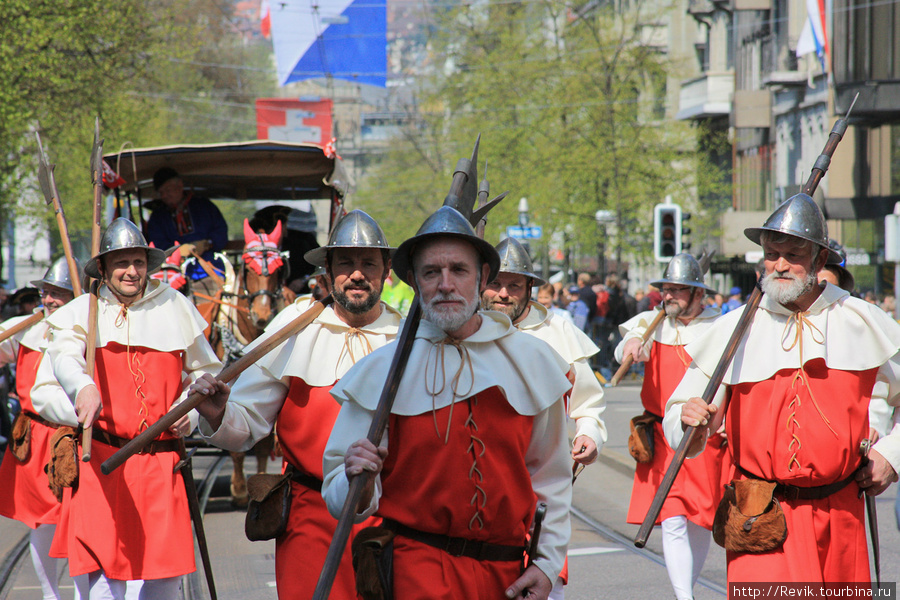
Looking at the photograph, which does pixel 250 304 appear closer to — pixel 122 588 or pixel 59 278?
pixel 59 278

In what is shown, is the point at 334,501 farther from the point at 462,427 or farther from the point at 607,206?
the point at 607,206

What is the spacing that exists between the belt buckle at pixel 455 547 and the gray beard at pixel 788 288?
6.43ft

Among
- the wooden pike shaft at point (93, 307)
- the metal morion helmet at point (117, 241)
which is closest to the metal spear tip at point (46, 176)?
the wooden pike shaft at point (93, 307)

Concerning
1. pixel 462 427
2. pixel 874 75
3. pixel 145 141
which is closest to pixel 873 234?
pixel 874 75

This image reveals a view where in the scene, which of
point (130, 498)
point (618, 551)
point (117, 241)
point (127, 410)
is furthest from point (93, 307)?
point (618, 551)

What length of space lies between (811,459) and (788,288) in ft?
2.26

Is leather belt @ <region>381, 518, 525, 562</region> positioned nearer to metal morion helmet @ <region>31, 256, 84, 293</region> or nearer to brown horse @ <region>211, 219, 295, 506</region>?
metal morion helmet @ <region>31, 256, 84, 293</region>

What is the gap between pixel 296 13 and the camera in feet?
78.3

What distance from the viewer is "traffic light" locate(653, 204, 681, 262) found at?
15.9 m

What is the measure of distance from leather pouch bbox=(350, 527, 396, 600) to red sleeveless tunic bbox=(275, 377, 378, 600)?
3.25 feet

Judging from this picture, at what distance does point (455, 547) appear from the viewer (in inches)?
134

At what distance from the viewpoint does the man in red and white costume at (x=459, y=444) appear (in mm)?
3369

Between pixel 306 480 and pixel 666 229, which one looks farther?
pixel 666 229

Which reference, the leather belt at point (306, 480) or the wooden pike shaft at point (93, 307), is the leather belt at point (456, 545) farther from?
the wooden pike shaft at point (93, 307)
